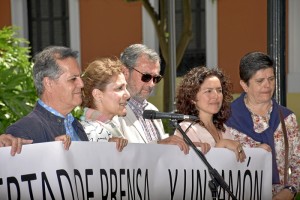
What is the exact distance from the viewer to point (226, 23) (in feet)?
57.7

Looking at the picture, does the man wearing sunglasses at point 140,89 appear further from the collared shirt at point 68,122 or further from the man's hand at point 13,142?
the man's hand at point 13,142

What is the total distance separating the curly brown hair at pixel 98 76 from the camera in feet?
14.4

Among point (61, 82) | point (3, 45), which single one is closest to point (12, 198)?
point (61, 82)

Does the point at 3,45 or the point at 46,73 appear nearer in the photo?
the point at 46,73

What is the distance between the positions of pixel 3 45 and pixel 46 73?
3.01 m

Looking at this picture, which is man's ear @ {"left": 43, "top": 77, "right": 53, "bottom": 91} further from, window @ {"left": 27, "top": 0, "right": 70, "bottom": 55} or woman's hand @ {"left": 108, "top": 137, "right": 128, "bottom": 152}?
window @ {"left": 27, "top": 0, "right": 70, "bottom": 55}

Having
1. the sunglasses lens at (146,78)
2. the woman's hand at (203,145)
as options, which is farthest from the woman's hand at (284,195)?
the sunglasses lens at (146,78)

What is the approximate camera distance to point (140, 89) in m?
4.89

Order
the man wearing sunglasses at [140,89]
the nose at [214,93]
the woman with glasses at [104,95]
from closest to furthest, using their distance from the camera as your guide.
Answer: the woman with glasses at [104,95] < the nose at [214,93] < the man wearing sunglasses at [140,89]

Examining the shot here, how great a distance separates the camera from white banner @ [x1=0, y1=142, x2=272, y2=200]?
12.4 feet

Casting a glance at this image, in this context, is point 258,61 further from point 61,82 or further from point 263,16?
point 263,16

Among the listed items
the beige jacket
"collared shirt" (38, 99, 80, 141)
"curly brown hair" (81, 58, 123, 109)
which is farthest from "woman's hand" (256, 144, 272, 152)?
"collared shirt" (38, 99, 80, 141)

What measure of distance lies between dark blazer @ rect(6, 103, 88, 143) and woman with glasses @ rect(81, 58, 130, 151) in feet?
1.40

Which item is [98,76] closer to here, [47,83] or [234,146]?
[47,83]
